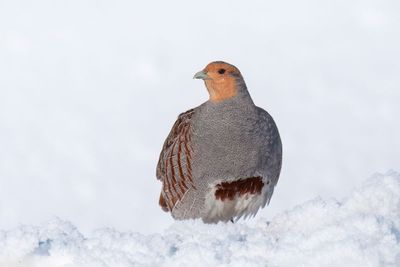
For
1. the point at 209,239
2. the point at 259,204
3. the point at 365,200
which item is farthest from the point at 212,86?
the point at 209,239

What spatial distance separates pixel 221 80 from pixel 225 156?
395 millimetres

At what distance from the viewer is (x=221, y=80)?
4.58 m

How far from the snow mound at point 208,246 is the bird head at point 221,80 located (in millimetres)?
1510

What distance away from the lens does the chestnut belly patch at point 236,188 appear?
4.61 meters

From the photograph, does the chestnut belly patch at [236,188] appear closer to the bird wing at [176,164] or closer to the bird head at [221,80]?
the bird wing at [176,164]

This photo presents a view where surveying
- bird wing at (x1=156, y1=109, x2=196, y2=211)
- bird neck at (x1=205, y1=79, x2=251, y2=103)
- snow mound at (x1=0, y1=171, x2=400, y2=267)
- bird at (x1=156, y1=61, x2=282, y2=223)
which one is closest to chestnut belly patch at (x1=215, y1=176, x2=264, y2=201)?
bird at (x1=156, y1=61, x2=282, y2=223)

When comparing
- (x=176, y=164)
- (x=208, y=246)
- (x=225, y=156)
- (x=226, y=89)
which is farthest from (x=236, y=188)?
(x=208, y=246)

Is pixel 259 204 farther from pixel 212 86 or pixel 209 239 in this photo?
pixel 209 239

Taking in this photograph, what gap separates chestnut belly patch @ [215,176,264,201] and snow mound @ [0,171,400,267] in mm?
1419

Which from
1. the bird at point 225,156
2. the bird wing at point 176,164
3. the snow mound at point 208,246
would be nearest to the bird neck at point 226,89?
the bird at point 225,156

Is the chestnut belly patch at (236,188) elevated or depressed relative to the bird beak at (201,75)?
depressed

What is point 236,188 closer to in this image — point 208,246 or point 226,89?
point 226,89

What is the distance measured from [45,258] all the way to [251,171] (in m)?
1.88

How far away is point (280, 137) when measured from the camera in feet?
16.0
